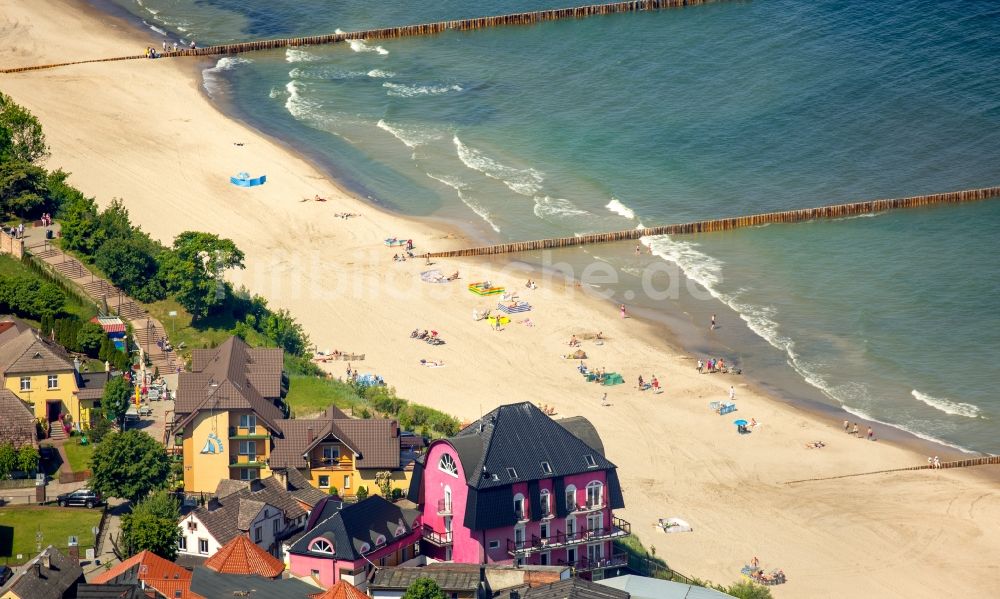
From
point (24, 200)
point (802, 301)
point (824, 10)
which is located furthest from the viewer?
point (824, 10)

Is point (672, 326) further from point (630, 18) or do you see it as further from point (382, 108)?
point (630, 18)

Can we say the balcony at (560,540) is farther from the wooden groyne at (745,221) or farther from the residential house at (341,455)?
the wooden groyne at (745,221)

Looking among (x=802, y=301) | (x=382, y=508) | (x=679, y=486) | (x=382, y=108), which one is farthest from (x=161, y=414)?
(x=382, y=108)

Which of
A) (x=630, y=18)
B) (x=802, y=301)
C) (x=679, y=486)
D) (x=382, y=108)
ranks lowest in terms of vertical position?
(x=679, y=486)

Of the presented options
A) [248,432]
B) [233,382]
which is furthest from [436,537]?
[233,382]

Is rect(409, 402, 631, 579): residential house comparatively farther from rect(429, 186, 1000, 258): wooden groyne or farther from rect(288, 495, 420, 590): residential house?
rect(429, 186, 1000, 258): wooden groyne

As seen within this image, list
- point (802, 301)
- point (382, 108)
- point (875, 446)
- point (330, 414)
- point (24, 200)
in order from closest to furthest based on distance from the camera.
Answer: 1. point (330, 414)
2. point (875, 446)
3. point (24, 200)
4. point (802, 301)
5. point (382, 108)

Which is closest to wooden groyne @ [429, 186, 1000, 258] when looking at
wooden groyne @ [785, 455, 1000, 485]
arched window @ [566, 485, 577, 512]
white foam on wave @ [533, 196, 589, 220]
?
white foam on wave @ [533, 196, 589, 220]

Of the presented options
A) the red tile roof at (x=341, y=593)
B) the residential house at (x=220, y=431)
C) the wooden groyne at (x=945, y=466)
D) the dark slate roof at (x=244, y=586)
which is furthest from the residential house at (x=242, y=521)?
the wooden groyne at (x=945, y=466)
